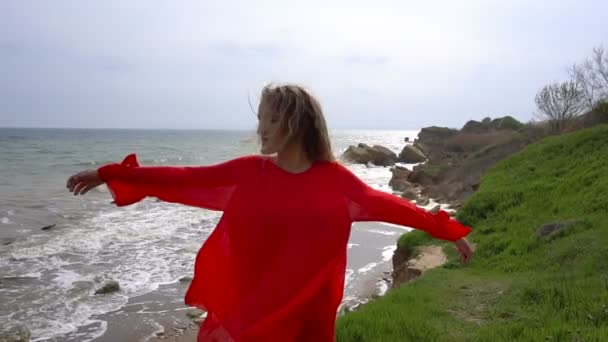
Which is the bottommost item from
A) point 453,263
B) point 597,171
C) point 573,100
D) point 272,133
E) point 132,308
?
point 132,308

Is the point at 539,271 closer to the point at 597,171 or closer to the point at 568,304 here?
the point at 568,304

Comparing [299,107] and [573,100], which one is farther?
[573,100]

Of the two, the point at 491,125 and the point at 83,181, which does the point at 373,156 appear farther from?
the point at 83,181

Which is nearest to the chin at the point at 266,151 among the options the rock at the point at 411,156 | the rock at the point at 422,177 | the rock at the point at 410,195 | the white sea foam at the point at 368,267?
the white sea foam at the point at 368,267

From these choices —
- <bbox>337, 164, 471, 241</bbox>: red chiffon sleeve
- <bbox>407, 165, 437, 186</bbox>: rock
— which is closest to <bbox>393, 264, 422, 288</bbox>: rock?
<bbox>337, 164, 471, 241</bbox>: red chiffon sleeve

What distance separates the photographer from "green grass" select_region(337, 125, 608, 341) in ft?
16.0

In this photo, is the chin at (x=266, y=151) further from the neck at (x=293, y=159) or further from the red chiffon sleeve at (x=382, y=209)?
the red chiffon sleeve at (x=382, y=209)

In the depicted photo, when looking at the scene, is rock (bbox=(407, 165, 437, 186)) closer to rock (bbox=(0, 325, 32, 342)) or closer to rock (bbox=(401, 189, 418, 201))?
rock (bbox=(401, 189, 418, 201))

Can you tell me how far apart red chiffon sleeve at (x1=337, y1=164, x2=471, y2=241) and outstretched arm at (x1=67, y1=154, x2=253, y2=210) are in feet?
1.86

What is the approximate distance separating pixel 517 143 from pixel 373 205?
94.9ft

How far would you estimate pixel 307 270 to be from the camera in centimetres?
274

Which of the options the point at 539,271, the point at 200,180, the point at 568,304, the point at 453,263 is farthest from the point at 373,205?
the point at 453,263

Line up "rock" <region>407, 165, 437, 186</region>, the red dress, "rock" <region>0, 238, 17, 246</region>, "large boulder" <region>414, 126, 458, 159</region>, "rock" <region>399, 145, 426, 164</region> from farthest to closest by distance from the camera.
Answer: "large boulder" <region>414, 126, 458, 159</region>, "rock" <region>399, 145, 426, 164</region>, "rock" <region>407, 165, 437, 186</region>, "rock" <region>0, 238, 17, 246</region>, the red dress

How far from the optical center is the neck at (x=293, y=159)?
280 cm
